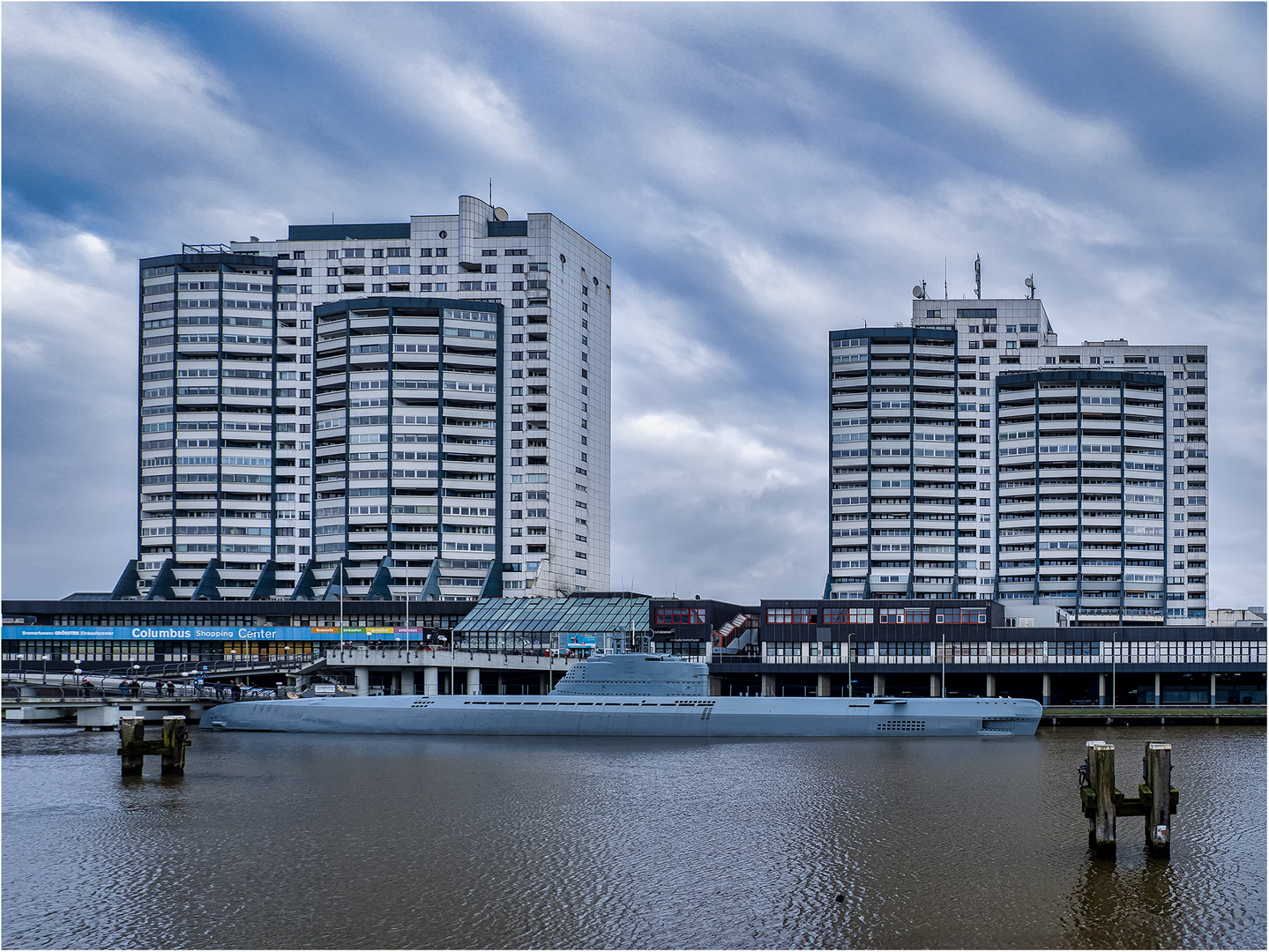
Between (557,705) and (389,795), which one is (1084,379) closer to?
(557,705)

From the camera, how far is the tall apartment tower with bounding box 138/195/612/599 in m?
144

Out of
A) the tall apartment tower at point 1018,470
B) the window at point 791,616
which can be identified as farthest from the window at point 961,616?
the tall apartment tower at point 1018,470

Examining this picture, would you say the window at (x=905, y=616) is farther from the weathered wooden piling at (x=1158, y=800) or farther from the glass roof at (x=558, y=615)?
the weathered wooden piling at (x=1158, y=800)

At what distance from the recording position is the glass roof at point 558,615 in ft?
408

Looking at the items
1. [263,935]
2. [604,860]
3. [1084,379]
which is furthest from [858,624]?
[263,935]

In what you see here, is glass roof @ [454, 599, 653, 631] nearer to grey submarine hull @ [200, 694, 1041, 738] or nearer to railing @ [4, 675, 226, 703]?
railing @ [4, 675, 226, 703]

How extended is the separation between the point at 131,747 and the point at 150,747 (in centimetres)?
92

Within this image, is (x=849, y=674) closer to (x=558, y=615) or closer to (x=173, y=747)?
(x=558, y=615)

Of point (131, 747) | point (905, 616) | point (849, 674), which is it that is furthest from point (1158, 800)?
point (905, 616)

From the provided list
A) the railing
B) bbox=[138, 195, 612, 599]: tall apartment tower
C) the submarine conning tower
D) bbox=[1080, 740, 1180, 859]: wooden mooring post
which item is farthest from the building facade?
bbox=[1080, 740, 1180, 859]: wooden mooring post

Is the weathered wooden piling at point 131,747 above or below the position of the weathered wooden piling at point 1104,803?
below

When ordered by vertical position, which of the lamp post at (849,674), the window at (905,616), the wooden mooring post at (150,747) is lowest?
the lamp post at (849,674)

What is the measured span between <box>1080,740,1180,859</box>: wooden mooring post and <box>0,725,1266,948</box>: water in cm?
72

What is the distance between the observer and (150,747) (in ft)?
201
